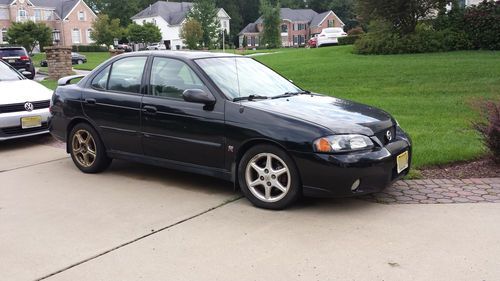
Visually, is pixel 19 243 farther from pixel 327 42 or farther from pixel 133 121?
pixel 327 42

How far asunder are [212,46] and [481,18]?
144 feet

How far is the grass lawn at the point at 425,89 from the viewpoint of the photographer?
7.12 meters

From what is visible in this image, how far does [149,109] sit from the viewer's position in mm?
5762

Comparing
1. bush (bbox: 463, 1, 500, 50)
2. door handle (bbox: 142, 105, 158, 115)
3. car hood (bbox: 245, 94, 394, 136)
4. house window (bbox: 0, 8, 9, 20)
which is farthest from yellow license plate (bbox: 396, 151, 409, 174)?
house window (bbox: 0, 8, 9, 20)

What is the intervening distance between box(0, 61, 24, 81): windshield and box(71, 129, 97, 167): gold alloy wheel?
3.67 meters

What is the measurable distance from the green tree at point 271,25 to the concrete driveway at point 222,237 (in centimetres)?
6605

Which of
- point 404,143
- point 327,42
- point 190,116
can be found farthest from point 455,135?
point 327,42

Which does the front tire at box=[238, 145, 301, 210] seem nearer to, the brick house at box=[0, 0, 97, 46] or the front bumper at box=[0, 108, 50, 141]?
the front bumper at box=[0, 108, 50, 141]

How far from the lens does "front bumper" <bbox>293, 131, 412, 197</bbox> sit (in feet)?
15.1

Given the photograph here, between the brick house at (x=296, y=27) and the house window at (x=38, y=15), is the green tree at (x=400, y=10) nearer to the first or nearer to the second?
the house window at (x=38, y=15)

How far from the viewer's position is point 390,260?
12.5ft

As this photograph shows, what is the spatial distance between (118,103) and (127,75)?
37 centimetres

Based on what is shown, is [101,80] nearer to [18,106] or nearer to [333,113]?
[18,106]

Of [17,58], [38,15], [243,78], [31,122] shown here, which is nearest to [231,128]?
[243,78]
